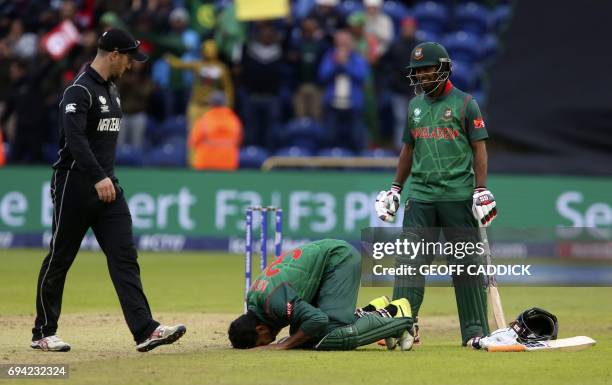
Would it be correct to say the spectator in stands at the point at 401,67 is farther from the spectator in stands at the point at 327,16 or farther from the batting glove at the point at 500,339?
the batting glove at the point at 500,339

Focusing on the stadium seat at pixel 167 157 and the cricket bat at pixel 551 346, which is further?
the stadium seat at pixel 167 157

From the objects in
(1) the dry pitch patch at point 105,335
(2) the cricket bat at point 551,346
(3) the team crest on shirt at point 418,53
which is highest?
(3) the team crest on shirt at point 418,53

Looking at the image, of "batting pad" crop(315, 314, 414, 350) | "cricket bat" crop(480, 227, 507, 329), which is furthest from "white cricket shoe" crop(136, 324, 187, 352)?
"cricket bat" crop(480, 227, 507, 329)

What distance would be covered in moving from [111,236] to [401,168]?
2541mm

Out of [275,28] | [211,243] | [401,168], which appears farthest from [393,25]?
[401,168]

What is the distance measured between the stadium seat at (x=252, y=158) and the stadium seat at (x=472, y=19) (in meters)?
5.02

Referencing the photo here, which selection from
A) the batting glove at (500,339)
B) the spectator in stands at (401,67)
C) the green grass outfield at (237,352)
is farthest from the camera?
the spectator in stands at (401,67)

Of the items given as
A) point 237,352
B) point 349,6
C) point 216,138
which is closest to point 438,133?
point 237,352

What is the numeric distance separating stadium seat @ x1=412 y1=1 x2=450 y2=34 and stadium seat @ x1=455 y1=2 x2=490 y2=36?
0.77ft

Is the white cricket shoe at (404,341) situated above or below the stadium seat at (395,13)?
below

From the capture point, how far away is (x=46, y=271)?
1070 centimetres

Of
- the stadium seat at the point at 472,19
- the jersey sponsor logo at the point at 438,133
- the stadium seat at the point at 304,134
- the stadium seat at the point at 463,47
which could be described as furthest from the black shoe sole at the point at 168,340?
the stadium seat at the point at 472,19

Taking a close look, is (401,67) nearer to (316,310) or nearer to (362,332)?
(362,332)

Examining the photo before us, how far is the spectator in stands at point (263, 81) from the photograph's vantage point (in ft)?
76.7
